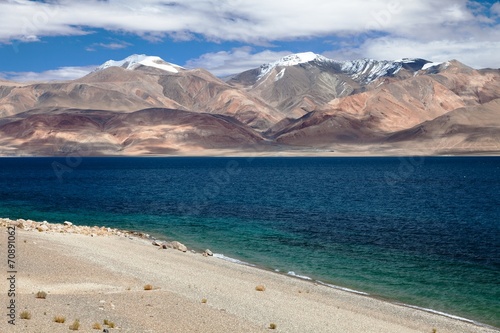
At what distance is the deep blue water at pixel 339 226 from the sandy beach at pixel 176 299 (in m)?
3.32

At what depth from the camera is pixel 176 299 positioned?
22.5m

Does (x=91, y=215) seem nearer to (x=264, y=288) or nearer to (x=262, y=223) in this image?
(x=262, y=223)

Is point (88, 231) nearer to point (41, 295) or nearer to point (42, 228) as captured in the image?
point (42, 228)

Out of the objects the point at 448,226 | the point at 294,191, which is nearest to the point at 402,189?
the point at 294,191

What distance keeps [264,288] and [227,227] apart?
965 inches

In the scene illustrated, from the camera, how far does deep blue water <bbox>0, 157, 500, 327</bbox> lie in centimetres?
3136

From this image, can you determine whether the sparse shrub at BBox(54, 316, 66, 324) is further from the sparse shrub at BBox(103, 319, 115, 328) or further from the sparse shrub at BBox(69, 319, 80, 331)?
the sparse shrub at BBox(103, 319, 115, 328)

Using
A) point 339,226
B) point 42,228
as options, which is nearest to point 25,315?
point 42,228

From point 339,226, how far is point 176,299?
30.9 metres

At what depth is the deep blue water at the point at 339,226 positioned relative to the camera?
3136cm

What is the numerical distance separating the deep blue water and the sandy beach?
3.32 m

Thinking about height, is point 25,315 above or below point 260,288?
above

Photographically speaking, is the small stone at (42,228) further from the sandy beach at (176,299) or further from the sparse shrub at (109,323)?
the sparse shrub at (109,323)

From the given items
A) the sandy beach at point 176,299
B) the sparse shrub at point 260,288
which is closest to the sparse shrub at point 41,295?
the sandy beach at point 176,299
